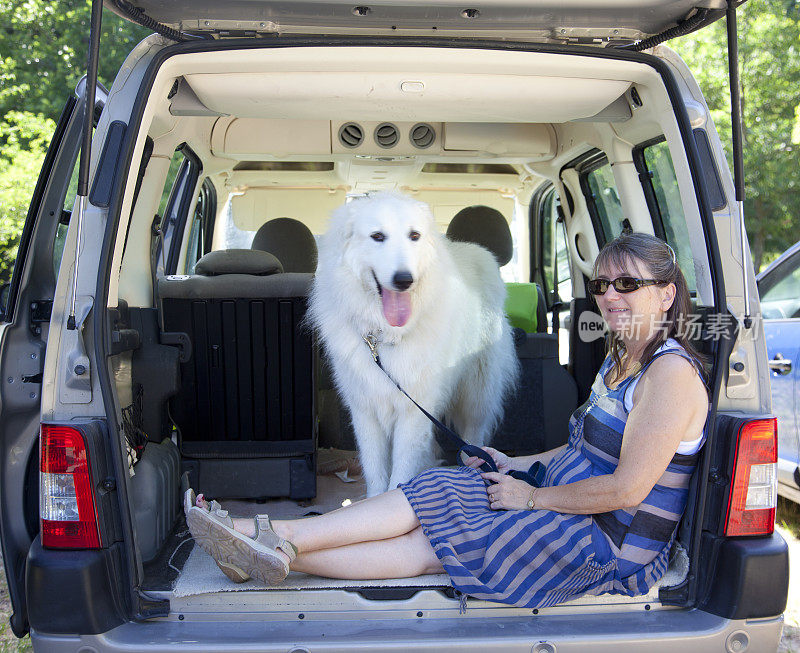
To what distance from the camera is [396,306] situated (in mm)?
2994

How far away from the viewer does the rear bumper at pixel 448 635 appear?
6.04 feet

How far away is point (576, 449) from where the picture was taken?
90.1 inches

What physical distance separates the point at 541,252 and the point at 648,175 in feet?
6.11

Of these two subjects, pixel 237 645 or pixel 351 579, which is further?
pixel 351 579

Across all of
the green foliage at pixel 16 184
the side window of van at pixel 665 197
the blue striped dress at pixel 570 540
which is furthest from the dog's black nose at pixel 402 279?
the green foliage at pixel 16 184

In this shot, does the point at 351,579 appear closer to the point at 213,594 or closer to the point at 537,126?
the point at 213,594

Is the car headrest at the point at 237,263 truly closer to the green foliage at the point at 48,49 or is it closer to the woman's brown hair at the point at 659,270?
the woman's brown hair at the point at 659,270

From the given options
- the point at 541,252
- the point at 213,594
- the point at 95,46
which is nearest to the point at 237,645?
the point at 213,594

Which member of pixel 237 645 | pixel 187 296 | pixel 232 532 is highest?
pixel 187 296

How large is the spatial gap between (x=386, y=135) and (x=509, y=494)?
2463 mm

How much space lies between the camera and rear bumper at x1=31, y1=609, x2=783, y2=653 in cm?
184

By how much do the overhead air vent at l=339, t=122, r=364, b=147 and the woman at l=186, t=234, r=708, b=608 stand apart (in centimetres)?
215

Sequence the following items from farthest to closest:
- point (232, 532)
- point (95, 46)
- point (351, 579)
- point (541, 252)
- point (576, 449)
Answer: point (541, 252) < point (576, 449) < point (351, 579) < point (232, 532) < point (95, 46)

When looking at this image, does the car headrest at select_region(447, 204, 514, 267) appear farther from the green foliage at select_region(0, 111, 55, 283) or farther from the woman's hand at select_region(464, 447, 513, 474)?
the green foliage at select_region(0, 111, 55, 283)
